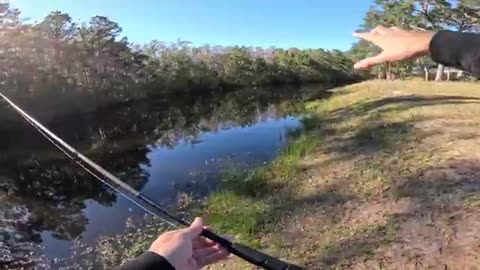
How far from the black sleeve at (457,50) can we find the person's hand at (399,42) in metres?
0.03

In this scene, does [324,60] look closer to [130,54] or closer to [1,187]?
[130,54]

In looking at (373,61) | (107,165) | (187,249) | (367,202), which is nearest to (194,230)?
(187,249)

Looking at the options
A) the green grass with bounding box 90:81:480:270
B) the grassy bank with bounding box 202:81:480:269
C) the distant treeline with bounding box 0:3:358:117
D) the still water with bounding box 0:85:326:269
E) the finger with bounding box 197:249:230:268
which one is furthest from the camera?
the distant treeline with bounding box 0:3:358:117

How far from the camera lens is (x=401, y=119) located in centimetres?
1112

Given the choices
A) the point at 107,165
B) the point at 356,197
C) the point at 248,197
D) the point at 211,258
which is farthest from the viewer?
the point at 107,165

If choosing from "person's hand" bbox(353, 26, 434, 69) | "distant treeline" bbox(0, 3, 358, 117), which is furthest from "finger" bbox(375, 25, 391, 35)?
"distant treeline" bbox(0, 3, 358, 117)

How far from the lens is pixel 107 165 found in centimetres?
1157

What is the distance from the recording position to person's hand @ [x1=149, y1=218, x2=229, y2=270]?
1140 mm

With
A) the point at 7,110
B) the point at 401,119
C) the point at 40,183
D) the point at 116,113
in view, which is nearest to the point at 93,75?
the point at 116,113

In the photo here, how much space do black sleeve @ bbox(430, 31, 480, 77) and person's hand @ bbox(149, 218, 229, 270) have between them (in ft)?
2.79

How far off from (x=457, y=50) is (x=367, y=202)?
14.9 ft

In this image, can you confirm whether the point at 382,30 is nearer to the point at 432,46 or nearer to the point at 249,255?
the point at 432,46

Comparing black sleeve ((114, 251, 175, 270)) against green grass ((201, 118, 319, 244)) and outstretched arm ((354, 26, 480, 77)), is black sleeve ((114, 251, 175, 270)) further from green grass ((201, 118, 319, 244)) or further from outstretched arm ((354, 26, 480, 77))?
green grass ((201, 118, 319, 244))

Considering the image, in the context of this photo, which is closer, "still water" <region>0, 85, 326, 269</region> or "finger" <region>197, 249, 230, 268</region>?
"finger" <region>197, 249, 230, 268</region>
